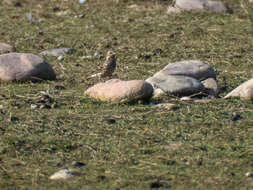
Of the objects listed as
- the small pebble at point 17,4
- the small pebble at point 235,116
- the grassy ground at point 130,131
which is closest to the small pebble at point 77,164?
the grassy ground at point 130,131

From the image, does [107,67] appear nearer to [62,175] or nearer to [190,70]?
[190,70]

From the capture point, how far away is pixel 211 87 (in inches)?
256

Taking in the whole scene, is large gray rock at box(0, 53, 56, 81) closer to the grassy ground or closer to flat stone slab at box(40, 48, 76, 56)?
the grassy ground

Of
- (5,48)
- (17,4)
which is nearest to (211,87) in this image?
(5,48)

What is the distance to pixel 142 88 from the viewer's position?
5844 millimetres

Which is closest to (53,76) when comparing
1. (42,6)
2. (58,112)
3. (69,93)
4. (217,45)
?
(69,93)

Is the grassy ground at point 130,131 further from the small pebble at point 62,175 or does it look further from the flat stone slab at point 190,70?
the flat stone slab at point 190,70

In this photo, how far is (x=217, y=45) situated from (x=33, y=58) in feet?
13.2

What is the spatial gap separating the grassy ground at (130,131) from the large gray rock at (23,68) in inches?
7.2

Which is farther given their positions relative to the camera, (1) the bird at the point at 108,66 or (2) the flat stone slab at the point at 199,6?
(2) the flat stone slab at the point at 199,6

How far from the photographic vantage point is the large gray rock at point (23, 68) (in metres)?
7.16

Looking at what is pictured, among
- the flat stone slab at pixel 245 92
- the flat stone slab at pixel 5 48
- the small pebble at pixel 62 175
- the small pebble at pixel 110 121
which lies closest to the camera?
the small pebble at pixel 62 175

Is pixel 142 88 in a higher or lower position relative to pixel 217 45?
higher

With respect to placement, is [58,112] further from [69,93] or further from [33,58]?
[33,58]
